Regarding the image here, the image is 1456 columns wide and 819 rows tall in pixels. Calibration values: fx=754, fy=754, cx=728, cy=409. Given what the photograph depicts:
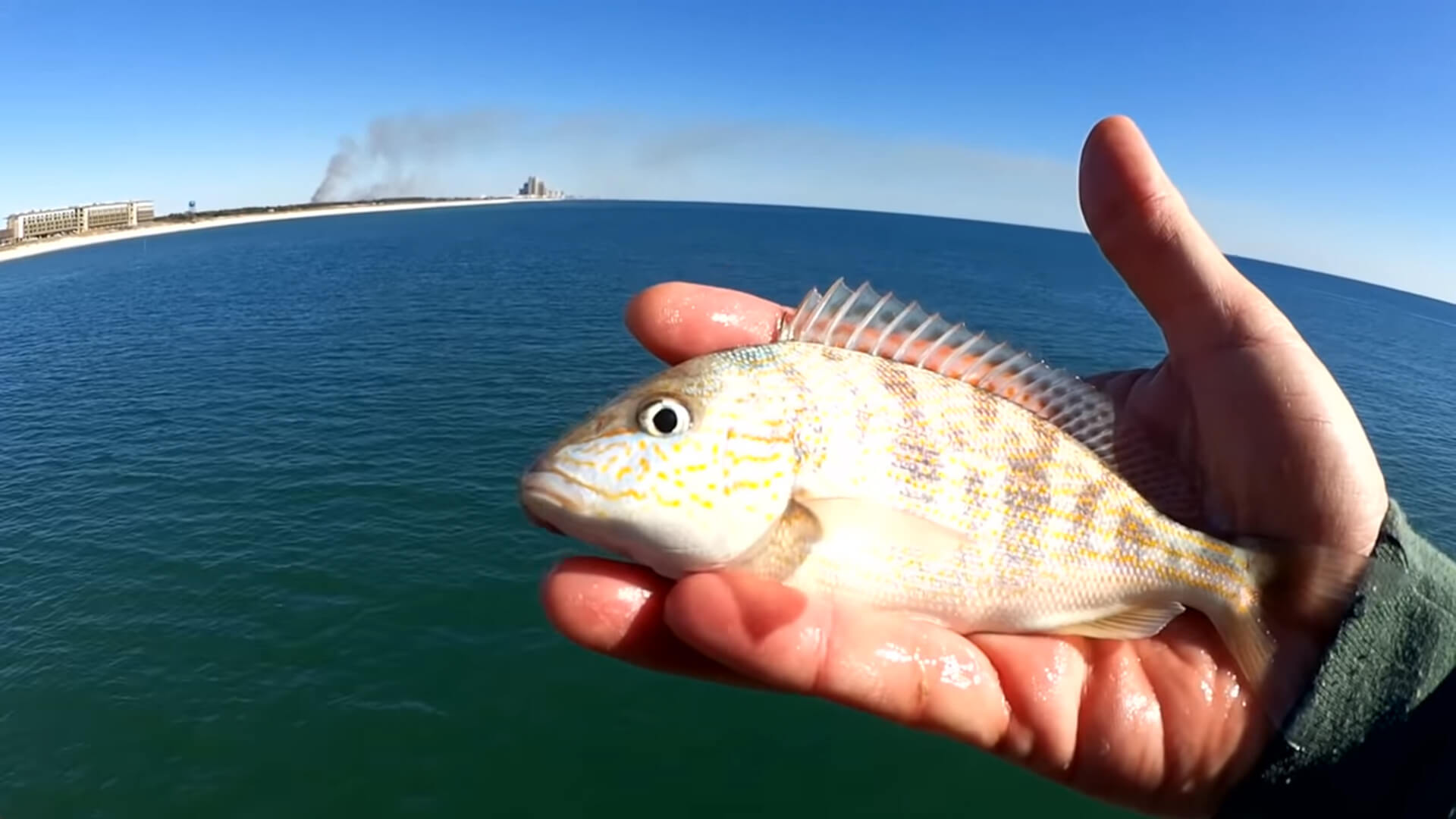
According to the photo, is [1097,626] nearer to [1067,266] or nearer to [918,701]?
[918,701]

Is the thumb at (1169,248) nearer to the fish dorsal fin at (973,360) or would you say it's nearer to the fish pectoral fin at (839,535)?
the fish dorsal fin at (973,360)

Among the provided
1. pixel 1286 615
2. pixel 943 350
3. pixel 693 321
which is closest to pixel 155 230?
pixel 693 321

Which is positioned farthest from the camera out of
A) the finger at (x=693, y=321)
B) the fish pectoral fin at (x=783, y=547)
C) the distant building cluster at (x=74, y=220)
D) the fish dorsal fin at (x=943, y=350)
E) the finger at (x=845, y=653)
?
the distant building cluster at (x=74, y=220)

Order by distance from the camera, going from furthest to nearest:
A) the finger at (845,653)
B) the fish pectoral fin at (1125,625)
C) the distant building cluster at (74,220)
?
the distant building cluster at (74,220) → the fish pectoral fin at (1125,625) → the finger at (845,653)

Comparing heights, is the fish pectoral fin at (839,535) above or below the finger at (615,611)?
above

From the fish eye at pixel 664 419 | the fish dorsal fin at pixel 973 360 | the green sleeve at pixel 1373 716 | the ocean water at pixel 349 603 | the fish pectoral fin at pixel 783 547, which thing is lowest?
the ocean water at pixel 349 603

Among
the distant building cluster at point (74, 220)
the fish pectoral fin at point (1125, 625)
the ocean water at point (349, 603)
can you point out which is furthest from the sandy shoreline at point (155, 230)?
the fish pectoral fin at point (1125, 625)

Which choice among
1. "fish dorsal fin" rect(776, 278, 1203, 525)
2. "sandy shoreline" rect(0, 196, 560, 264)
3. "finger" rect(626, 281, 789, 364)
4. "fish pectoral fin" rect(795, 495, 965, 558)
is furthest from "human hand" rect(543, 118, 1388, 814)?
"sandy shoreline" rect(0, 196, 560, 264)
